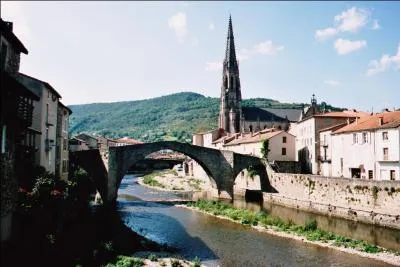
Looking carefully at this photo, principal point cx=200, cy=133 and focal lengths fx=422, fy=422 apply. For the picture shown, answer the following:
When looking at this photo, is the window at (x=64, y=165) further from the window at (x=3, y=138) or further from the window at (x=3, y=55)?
the window at (x=3, y=138)

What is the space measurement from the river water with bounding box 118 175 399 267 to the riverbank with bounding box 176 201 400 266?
2.78 feet

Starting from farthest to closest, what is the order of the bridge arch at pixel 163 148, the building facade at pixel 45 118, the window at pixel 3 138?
the bridge arch at pixel 163 148, the building facade at pixel 45 118, the window at pixel 3 138

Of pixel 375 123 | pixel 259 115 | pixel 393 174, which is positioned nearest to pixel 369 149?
pixel 375 123

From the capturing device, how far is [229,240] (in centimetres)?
2758

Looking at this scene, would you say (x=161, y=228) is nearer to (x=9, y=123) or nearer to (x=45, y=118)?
(x=45, y=118)

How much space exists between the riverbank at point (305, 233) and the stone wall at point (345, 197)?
4870 millimetres

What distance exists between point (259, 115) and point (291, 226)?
81500 millimetres

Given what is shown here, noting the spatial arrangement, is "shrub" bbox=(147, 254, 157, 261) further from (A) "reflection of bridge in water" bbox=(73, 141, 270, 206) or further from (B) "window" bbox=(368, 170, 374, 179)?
(B) "window" bbox=(368, 170, 374, 179)

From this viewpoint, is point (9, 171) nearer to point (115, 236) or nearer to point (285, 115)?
point (115, 236)

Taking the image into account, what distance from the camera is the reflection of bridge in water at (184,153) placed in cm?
4409

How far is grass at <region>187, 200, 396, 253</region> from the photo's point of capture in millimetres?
25500

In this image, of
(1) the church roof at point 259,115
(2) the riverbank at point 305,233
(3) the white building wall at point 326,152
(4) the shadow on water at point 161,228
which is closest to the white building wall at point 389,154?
(3) the white building wall at point 326,152

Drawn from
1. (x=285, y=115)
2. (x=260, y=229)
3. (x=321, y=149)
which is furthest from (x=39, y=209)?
(x=285, y=115)

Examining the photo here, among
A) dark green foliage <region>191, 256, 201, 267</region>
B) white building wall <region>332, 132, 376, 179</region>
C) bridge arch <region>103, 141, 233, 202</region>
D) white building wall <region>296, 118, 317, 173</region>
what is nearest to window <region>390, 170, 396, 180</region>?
white building wall <region>332, 132, 376, 179</region>
